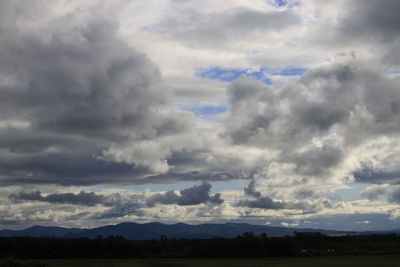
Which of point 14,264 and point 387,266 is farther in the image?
point 387,266

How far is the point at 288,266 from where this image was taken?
470 ft

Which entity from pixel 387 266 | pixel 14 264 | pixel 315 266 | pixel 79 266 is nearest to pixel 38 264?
pixel 14 264

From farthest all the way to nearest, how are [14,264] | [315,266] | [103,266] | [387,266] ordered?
1. [103,266]
2. [315,266]
3. [387,266]
4. [14,264]

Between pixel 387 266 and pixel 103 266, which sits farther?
pixel 103 266

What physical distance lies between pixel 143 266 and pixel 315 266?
53.6 meters

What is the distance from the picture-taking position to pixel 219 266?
478ft

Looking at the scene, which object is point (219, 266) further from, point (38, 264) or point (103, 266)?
point (38, 264)

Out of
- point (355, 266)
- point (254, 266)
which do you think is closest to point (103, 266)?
point (254, 266)

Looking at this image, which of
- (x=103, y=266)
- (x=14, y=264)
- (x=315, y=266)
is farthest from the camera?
(x=103, y=266)

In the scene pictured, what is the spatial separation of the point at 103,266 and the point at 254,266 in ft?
156

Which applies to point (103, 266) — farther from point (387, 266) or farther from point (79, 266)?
point (387, 266)

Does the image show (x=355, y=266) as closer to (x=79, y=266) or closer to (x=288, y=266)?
(x=288, y=266)

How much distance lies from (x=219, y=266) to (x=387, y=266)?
48074 mm

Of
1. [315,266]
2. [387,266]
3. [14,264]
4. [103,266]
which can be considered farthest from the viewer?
[103,266]
